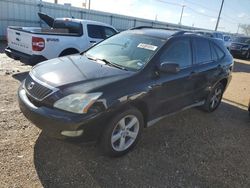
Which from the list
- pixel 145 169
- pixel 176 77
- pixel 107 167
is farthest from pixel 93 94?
pixel 176 77

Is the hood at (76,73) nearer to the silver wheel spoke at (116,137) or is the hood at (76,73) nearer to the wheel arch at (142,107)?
the wheel arch at (142,107)

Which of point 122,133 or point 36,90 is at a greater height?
point 36,90

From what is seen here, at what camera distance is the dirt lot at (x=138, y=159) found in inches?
114

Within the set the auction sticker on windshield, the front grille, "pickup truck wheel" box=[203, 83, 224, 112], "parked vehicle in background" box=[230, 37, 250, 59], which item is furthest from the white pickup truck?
"parked vehicle in background" box=[230, 37, 250, 59]

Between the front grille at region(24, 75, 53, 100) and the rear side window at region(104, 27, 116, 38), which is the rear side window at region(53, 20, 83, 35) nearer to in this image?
the rear side window at region(104, 27, 116, 38)

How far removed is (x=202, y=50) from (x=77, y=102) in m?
3.01

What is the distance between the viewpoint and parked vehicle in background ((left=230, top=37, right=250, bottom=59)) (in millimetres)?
19522

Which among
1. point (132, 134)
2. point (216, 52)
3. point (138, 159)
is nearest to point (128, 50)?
point (132, 134)

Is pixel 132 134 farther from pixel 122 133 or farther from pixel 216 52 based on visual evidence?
pixel 216 52

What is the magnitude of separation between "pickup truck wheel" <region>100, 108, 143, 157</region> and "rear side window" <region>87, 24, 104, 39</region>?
512 centimetres

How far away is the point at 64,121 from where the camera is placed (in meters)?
2.80

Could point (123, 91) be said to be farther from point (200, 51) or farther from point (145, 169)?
point (200, 51)

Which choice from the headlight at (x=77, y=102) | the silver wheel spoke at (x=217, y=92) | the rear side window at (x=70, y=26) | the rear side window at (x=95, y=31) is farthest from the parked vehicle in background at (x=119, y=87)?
the rear side window at (x=95, y=31)

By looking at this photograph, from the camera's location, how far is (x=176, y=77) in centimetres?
397
